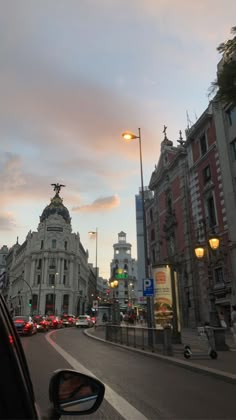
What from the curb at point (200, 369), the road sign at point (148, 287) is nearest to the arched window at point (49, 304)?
the road sign at point (148, 287)

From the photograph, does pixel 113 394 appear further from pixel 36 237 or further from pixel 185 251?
pixel 36 237

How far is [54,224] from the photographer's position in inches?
4309

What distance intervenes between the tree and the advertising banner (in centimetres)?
1288

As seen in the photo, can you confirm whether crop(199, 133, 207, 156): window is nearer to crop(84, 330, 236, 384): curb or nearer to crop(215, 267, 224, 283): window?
crop(215, 267, 224, 283): window

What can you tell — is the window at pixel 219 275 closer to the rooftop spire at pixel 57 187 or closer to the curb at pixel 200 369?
the curb at pixel 200 369

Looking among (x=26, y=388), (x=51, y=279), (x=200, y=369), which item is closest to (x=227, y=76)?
(x=200, y=369)

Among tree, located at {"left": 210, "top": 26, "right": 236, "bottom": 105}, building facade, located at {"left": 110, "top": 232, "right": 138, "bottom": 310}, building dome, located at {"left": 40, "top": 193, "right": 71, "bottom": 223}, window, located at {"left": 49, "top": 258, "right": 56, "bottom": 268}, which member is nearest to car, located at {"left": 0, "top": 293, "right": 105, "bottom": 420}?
Answer: tree, located at {"left": 210, "top": 26, "right": 236, "bottom": 105}

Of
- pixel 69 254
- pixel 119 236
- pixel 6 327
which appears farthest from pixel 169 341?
pixel 119 236

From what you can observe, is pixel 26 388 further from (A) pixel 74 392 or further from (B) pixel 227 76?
(B) pixel 227 76

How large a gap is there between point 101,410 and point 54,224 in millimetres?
104945

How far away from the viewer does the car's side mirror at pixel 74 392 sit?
182cm

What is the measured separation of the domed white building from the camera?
101 meters

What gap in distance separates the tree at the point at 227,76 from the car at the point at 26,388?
8.37 m

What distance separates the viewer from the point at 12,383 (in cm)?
153
